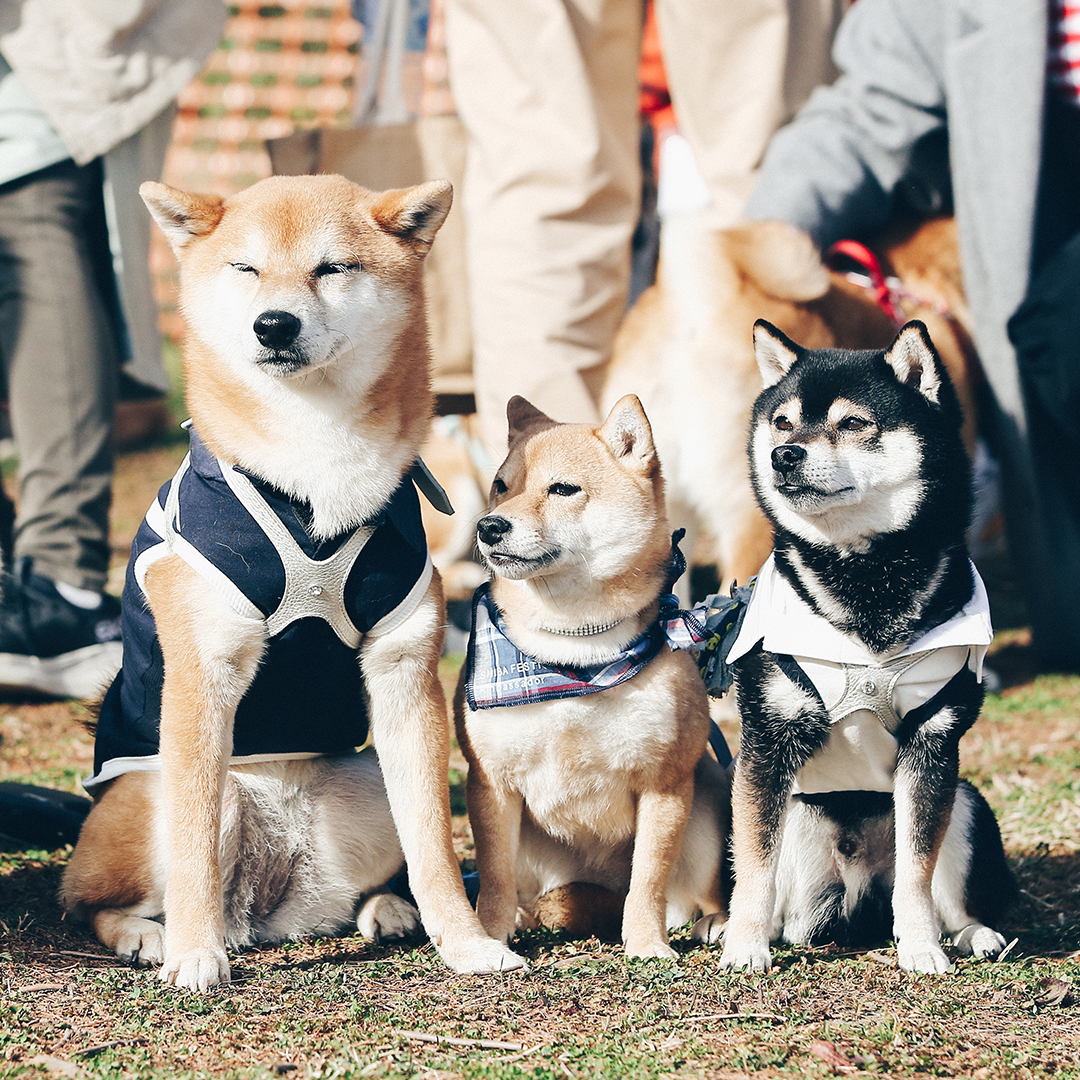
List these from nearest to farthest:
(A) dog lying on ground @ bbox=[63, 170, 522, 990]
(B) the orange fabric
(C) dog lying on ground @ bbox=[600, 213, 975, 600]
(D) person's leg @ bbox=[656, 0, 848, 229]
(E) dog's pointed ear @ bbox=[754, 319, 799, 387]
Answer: (A) dog lying on ground @ bbox=[63, 170, 522, 990]
(E) dog's pointed ear @ bbox=[754, 319, 799, 387]
(C) dog lying on ground @ bbox=[600, 213, 975, 600]
(D) person's leg @ bbox=[656, 0, 848, 229]
(B) the orange fabric

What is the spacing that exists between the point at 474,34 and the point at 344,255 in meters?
2.34

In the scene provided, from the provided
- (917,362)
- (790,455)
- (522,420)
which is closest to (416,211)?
(522,420)

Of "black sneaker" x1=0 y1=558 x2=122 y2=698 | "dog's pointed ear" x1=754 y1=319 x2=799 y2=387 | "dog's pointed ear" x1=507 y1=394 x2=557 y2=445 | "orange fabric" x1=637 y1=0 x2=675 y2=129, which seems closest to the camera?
"dog's pointed ear" x1=754 y1=319 x2=799 y2=387

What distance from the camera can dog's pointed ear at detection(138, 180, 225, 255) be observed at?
203 cm

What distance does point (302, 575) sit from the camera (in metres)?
1.96

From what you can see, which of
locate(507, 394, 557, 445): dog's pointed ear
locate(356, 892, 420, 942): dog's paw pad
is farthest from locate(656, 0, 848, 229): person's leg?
A: locate(356, 892, 420, 942): dog's paw pad

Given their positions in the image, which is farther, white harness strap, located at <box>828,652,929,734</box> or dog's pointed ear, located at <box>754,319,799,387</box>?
dog's pointed ear, located at <box>754,319,799,387</box>

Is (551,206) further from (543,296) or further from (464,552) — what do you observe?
(464,552)

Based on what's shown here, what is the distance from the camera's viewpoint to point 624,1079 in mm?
1583

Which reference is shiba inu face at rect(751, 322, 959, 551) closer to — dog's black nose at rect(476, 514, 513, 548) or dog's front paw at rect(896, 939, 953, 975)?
dog's black nose at rect(476, 514, 513, 548)

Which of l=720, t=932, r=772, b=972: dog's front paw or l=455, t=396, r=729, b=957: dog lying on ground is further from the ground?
l=455, t=396, r=729, b=957: dog lying on ground

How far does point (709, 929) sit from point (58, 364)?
261cm

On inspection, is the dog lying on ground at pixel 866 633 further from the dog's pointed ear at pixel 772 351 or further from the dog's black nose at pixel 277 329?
the dog's black nose at pixel 277 329

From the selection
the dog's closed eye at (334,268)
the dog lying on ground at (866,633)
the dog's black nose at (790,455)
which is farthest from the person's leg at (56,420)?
the dog's black nose at (790,455)
